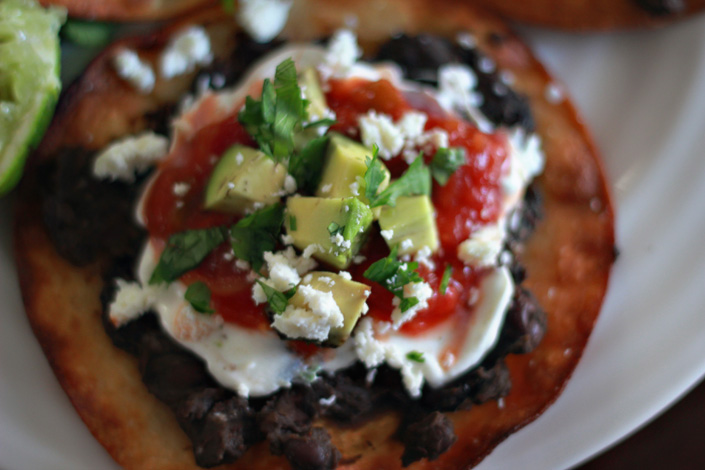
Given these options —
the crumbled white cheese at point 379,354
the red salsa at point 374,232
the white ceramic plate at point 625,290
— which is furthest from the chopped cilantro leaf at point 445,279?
the white ceramic plate at point 625,290

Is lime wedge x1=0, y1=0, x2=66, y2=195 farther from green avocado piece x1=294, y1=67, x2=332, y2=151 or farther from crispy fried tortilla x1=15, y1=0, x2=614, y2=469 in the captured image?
green avocado piece x1=294, y1=67, x2=332, y2=151

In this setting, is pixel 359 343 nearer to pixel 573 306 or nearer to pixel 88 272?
pixel 573 306

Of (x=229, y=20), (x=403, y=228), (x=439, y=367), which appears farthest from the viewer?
(x=229, y=20)

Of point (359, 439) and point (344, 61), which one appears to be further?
point (344, 61)

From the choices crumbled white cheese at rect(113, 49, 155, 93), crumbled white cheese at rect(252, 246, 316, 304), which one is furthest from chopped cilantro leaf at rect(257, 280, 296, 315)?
crumbled white cheese at rect(113, 49, 155, 93)

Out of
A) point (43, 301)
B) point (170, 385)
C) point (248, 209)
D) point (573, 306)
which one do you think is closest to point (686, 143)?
point (573, 306)

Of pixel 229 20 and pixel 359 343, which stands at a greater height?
pixel 229 20
